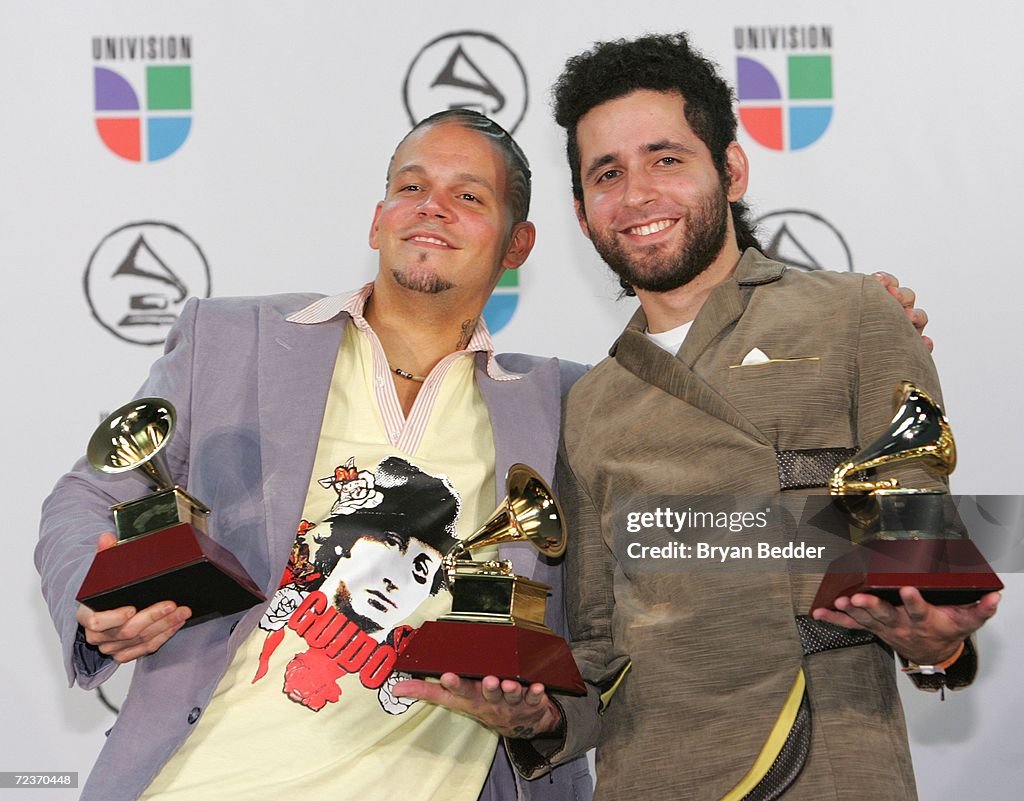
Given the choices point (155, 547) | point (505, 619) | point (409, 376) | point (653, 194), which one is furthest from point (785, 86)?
point (155, 547)

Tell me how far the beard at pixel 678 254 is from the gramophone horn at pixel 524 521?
584 mm

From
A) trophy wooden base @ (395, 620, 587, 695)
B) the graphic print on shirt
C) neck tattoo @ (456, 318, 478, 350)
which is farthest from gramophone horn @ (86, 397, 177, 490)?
neck tattoo @ (456, 318, 478, 350)

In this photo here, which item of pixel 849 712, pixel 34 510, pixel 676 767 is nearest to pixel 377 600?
pixel 676 767

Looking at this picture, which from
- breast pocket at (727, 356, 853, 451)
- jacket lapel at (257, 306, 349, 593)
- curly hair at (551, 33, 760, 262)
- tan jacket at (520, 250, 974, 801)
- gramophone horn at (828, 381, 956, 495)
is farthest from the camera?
curly hair at (551, 33, 760, 262)

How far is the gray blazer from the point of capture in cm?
238

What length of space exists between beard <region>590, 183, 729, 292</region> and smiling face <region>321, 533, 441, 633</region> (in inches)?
28.5

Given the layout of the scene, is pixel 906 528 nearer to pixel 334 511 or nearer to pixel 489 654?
pixel 489 654

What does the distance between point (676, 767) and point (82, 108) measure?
243cm

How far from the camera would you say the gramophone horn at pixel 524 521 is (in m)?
2.30

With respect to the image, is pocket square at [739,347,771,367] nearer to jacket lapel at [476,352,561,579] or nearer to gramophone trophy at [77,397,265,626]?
jacket lapel at [476,352,561,579]

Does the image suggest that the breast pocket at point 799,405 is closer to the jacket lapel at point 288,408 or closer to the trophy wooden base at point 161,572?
the jacket lapel at point 288,408

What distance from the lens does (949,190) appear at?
3.48m

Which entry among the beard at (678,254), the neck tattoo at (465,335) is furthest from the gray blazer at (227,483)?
the beard at (678,254)

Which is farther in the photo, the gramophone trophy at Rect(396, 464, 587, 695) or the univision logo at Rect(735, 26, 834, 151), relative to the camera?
the univision logo at Rect(735, 26, 834, 151)
